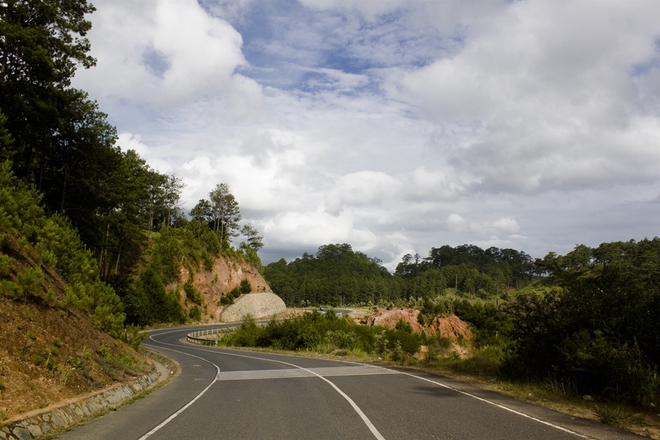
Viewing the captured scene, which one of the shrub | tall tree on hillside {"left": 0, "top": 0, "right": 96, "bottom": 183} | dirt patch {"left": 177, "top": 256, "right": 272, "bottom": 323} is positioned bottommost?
the shrub

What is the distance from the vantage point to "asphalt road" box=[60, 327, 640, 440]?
7.53 m

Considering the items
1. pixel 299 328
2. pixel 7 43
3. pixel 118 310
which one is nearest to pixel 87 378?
pixel 118 310

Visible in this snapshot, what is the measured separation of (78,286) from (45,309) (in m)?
4.50

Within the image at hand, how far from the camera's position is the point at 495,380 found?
1362cm

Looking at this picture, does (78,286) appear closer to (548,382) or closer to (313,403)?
(313,403)

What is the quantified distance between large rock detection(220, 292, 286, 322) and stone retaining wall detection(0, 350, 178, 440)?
5417cm

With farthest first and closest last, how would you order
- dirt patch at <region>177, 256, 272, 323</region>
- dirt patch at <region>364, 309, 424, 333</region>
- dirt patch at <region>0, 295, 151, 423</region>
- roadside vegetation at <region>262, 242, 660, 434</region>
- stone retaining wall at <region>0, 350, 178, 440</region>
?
dirt patch at <region>177, 256, 272, 323</region> → dirt patch at <region>364, 309, 424, 333</region> → roadside vegetation at <region>262, 242, 660, 434</region> → dirt patch at <region>0, 295, 151, 423</region> → stone retaining wall at <region>0, 350, 178, 440</region>

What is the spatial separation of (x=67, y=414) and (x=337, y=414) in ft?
17.1

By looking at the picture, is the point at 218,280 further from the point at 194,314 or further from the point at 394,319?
the point at 394,319

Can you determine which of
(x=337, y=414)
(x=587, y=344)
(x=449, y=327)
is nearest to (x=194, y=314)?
(x=449, y=327)

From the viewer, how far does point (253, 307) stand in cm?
6906

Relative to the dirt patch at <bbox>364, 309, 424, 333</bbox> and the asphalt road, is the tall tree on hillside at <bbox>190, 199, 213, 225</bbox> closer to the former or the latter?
the dirt patch at <bbox>364, 309, 424, 333</bbox>

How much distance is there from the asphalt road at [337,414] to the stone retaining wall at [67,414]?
0.38 metres

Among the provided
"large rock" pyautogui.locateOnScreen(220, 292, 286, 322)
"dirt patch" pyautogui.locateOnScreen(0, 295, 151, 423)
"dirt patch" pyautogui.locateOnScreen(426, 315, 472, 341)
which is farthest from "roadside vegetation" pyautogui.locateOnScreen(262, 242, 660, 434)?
"large rock" pyautogui.locateOnScreen(220, 292, 286, 322)
